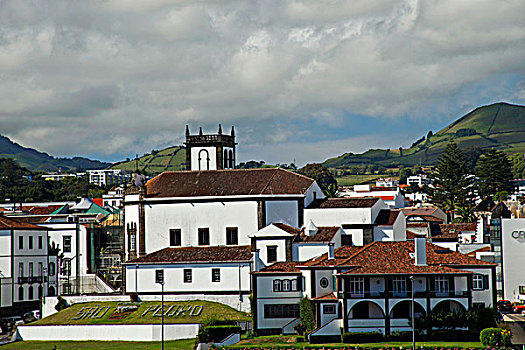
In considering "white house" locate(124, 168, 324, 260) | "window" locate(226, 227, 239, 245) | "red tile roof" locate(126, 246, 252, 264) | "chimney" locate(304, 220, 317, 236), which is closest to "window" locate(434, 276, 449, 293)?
"chimney" locate(304, 220, 317, 236)

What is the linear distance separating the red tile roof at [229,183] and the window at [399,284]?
2246 centimetres

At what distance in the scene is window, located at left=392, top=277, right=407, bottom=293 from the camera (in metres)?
67.7

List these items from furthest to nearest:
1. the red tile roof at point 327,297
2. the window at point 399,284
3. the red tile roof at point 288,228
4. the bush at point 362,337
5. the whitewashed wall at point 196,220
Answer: the whitewashed wall at point 196,220 < the red tile roof at point 288,228 < the red tile roof at point 327,297 < the window at point 399,284 < the bush at point 362,337

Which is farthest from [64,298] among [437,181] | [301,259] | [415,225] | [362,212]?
[437,181]

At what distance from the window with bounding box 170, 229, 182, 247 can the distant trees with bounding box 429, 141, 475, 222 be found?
276ft

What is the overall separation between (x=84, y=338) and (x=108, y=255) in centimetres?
2798

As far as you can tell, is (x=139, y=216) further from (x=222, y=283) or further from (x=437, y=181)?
(x=437, y=181)

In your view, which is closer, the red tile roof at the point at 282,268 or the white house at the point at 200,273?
the red tile roof at the point at 282,268

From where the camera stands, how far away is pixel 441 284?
222 feet

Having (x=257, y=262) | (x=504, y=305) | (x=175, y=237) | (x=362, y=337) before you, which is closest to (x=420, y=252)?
(x=362, y=337)

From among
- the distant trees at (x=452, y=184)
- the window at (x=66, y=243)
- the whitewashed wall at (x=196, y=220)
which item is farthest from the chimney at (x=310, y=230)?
the distant trees at (x=452, y=184)

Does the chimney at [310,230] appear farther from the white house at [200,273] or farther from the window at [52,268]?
the window at [52,268]

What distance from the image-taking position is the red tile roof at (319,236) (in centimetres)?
8325

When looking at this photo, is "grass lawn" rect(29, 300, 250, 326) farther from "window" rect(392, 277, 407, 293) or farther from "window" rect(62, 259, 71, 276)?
"window" rect(62, 259, 71, 276)
